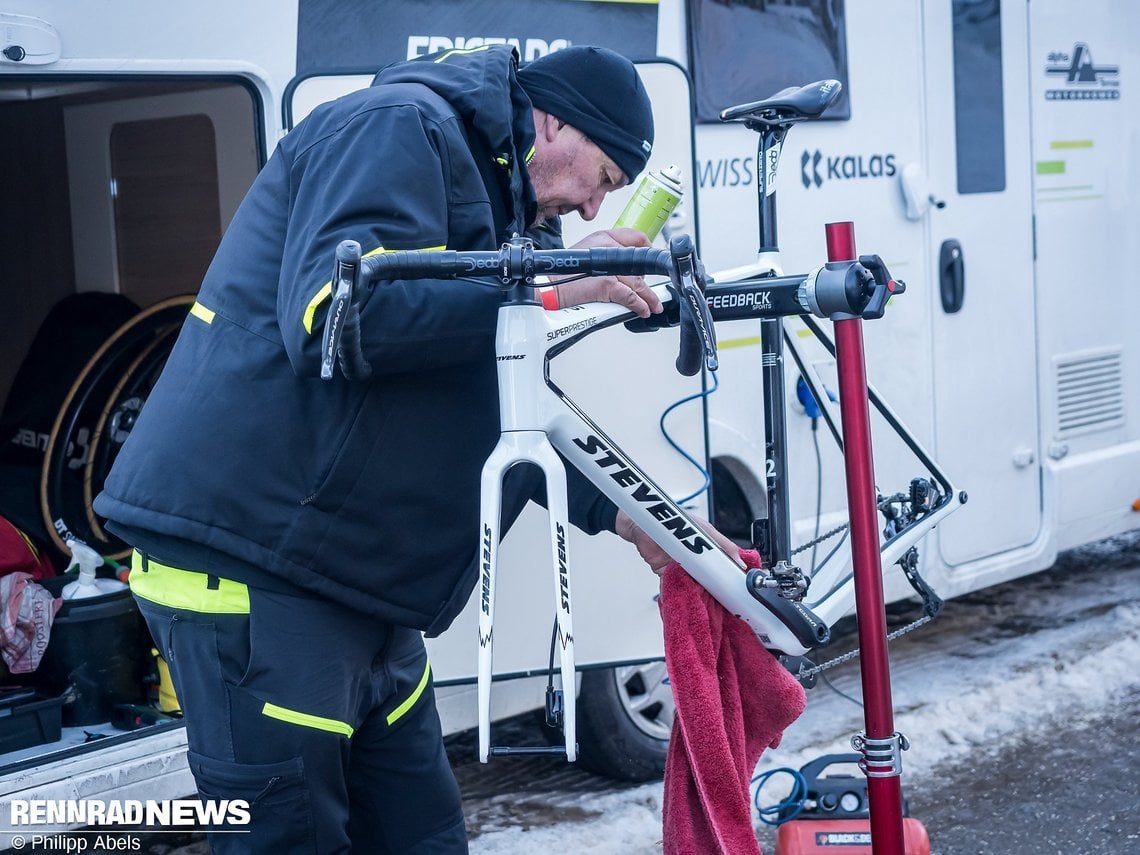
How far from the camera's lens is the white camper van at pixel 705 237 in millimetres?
3295

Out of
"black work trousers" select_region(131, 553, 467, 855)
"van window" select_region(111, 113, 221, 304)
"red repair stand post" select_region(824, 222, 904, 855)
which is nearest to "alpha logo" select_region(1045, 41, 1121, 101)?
"van window" select_region(111, 113, 221, 304)

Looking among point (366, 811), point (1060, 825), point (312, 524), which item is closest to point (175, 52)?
point (312, 524)

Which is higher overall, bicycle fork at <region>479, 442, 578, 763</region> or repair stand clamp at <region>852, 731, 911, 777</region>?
bicycle fork at <region>479, 442, 578, 763</region>

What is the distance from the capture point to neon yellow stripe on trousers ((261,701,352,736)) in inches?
82.5

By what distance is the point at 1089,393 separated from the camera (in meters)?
5.44

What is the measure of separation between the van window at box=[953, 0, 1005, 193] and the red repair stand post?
2762mm

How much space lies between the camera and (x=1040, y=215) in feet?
17.0

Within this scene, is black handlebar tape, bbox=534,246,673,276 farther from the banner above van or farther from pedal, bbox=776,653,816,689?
the banner above van

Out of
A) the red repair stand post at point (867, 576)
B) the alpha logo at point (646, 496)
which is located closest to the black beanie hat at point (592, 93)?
the red repair stand post at point (867, 576)

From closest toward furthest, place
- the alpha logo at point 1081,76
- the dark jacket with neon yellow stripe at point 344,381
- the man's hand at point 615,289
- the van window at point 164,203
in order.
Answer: the dark jacket with neon yellow stripe at point 344,381 < the man's hand at point 615,289 < the van window at point 164,203 < the alpha logo at point 1081,76

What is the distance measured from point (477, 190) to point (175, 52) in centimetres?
129

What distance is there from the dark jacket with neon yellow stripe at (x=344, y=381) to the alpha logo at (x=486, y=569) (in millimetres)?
153

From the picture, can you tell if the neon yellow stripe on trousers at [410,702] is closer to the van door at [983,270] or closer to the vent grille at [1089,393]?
the van door at [983,270]

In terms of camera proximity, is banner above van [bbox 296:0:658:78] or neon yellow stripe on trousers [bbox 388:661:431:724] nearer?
neon yellow stripe on trousers [bbox 388:661:431:724]
